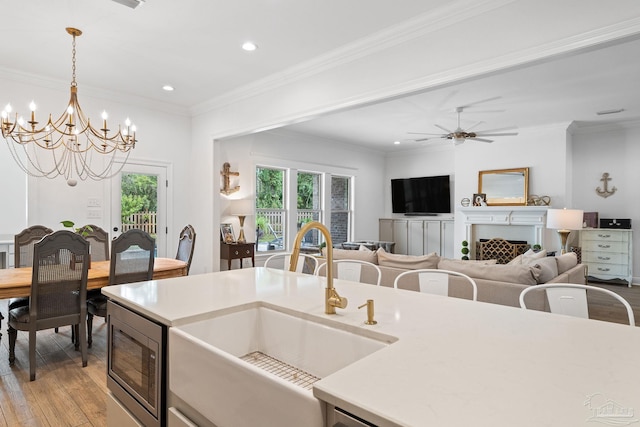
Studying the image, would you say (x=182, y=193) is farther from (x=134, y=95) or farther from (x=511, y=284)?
(x=511, y=284)

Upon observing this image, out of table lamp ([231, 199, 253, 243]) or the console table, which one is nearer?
the console table

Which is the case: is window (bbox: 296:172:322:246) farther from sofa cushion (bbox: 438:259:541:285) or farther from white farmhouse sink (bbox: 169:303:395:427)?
white farmhouse sink (bbox: 169:303:395:427)

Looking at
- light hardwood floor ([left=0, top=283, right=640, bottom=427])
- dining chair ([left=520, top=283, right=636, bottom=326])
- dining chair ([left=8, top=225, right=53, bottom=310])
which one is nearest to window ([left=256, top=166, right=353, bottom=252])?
dining chair ([left=8, top=225, right=53, bottom=310])

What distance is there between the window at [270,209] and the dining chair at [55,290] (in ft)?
13.4

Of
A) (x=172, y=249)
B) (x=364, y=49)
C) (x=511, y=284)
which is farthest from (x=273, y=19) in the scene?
(x=172, y=249)

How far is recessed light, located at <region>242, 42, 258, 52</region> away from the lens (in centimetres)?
365

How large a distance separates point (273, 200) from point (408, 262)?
13.1 ft

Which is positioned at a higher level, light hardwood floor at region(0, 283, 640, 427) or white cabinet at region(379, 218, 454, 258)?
white cabinet at region(379, 218, 454, 258)

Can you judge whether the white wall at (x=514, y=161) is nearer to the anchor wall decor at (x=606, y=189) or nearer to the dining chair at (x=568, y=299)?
the anchor wall decor at (x=606, y=189)

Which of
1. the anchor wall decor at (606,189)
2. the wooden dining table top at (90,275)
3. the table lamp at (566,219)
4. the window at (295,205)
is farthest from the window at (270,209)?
the anchor wall decor at (606,189)

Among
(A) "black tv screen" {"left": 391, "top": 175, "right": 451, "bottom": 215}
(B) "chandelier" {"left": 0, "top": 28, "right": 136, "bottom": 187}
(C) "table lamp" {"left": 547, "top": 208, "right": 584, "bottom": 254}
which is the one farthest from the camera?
(A) "black tv screen" {"left": 391, "top": 175, "right": 451, "bottom": 215}

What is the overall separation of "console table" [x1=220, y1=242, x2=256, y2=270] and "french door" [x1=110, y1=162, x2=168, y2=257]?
2.79ft

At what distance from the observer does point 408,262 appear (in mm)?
3643

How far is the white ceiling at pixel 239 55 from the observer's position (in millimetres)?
3062
